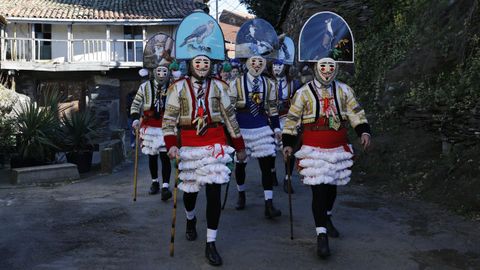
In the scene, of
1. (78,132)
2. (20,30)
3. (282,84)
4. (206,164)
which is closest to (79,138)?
(78,132)

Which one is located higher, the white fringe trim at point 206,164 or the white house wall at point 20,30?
the white house wall at point 20,30

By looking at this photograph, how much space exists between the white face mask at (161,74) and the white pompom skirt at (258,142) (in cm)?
157

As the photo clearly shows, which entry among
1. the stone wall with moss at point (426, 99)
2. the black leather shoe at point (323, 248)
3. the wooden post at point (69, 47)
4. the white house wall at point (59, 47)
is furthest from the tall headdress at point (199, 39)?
the white house wall at point (59, 47)

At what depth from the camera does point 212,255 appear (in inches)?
176

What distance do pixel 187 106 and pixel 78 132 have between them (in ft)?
Answer: 21.6

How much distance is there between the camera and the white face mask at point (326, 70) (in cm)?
475

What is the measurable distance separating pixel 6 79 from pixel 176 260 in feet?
76.2

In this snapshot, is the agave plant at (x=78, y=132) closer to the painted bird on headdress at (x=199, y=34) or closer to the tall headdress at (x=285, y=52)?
the tall headdress at (x=285, y=52)

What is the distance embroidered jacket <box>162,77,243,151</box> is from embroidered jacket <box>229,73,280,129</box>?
1442 mm

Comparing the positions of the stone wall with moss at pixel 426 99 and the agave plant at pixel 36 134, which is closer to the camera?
the stone wall with moss at pixel 426 99

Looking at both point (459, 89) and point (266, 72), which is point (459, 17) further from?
point (266, 72)

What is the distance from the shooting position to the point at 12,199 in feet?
23.9

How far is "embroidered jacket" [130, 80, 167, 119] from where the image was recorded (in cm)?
725

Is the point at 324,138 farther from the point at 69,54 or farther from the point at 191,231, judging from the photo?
the point at 69,54
